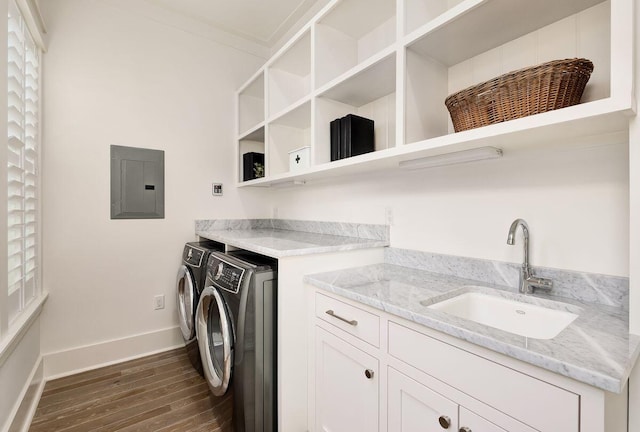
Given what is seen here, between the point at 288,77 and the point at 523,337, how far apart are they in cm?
228

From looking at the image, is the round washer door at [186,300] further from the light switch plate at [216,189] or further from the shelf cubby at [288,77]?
the shelf cubby at [288,77]

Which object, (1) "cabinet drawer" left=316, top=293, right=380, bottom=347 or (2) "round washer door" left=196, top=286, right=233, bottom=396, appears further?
(2) "round washer door" left=196, top=286, right=233, bottom=396

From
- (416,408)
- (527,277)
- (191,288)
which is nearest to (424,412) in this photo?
(416,408)

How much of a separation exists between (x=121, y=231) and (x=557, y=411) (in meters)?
2.64

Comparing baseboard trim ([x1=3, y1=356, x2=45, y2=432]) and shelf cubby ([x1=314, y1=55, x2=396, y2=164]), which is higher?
shelf cubby ([x1=314, y1=55, x2=396, y2=164])

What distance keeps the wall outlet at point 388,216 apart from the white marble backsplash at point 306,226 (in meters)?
0.03

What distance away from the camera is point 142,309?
235 cm

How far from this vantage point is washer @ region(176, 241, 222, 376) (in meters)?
1.95

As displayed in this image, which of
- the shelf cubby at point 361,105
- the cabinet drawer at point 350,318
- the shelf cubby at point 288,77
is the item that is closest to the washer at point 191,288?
the cabinet drawer at point 350,318

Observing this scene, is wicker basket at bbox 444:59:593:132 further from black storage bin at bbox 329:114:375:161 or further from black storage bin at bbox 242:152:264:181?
black storage bin at bbox 242:152:264:181

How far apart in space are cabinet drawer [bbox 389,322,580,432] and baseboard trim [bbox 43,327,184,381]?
7.20 ft

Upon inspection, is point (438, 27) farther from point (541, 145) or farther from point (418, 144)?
point (541, 145)

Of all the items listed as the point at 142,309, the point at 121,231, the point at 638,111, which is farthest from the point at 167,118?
the point at 638,111

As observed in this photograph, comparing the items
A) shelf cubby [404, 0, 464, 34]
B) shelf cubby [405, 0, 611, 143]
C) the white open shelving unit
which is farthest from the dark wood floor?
shelf cubby [404, 0, 464, 34]
